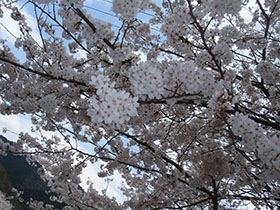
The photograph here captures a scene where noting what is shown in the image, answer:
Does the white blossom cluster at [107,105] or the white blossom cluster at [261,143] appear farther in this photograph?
the white blossom cluster at [261,143]

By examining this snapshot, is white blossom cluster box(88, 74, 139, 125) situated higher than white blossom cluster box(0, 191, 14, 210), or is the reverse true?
white blossom cluster box(0, 191, 14, 210)

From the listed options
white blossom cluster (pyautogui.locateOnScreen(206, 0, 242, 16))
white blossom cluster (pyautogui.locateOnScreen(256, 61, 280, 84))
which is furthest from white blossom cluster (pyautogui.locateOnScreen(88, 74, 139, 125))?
white blossom cluster (pyautogui.locateOnScreen(256, 61, 280, 84))

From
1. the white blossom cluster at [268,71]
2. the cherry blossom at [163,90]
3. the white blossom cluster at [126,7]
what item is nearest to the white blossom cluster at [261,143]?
the cherry blossom at [163,90]

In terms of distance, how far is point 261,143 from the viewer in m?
2.46

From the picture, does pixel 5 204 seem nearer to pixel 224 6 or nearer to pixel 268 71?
pixel 268 71

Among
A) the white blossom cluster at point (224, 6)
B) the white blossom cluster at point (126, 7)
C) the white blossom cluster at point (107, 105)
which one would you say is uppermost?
the white blossom cluster at point (224, 6)

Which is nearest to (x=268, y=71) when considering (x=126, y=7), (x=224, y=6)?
(x=224, y=6)

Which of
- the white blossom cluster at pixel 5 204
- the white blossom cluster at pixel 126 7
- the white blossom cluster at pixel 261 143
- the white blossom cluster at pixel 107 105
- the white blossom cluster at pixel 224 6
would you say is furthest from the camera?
the white blossom cluster at pixel 5 204

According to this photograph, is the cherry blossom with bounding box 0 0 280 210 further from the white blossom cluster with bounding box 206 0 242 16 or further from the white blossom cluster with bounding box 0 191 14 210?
the white blossom cluster with bounding box 0 191 14 210

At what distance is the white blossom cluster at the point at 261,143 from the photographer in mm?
2329

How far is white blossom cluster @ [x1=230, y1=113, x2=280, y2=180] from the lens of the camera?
7.64ft

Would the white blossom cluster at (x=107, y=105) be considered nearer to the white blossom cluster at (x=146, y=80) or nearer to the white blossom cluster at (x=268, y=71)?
the white blossom cluster at (x=146, y=80)

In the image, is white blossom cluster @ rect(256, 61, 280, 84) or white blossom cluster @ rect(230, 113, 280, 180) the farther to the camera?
white blossom cluster @ rect(256, 61, 280, 84)

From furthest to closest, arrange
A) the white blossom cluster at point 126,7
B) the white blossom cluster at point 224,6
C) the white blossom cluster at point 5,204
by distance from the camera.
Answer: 1. the white blossom cluster at point 5,204
2. the white blossom cluster at point 224,6
3. the white blossom cluster at point 126,7
